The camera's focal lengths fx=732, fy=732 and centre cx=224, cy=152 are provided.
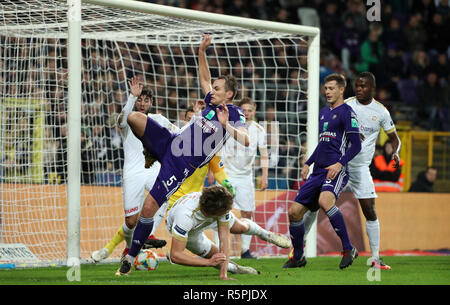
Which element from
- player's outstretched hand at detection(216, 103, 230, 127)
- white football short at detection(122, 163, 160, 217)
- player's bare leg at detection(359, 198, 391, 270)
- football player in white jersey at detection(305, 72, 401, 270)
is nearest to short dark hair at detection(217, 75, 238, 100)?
player's outstretched hand at detection(216, 103, 230, 127)

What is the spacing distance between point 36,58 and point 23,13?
4.20 feet

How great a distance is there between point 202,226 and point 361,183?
2183mm

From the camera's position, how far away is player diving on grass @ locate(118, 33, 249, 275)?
647 cm

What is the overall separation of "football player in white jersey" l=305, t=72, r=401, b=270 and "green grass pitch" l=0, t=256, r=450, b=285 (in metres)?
0.48

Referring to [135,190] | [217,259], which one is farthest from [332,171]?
[135,190]

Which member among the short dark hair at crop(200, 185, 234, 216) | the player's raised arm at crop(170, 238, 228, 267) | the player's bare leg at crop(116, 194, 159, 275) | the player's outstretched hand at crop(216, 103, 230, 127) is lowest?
the player's raised arm at crop(170, 238, 228, 267)

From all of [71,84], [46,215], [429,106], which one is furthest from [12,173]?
[429,106]

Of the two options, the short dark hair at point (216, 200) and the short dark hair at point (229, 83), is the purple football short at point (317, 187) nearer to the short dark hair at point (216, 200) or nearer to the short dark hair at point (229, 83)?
the short dark hair at point (229, 83)

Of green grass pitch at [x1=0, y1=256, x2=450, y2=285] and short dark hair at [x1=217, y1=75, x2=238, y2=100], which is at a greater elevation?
short dark hair at [x1=217, y1=75, x2=238, y2=100]

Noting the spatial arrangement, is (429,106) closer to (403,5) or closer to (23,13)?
(403,5)

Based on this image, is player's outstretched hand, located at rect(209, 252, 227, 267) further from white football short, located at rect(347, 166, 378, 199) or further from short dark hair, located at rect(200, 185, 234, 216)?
white football short, located at rect(347, 166, 378, 199)

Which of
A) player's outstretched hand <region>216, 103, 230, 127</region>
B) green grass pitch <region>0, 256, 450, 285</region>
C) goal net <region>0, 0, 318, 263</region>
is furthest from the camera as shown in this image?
goal net <region>0, 0, 318, 263</region>

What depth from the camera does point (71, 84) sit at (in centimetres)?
722

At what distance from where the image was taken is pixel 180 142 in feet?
22.0
